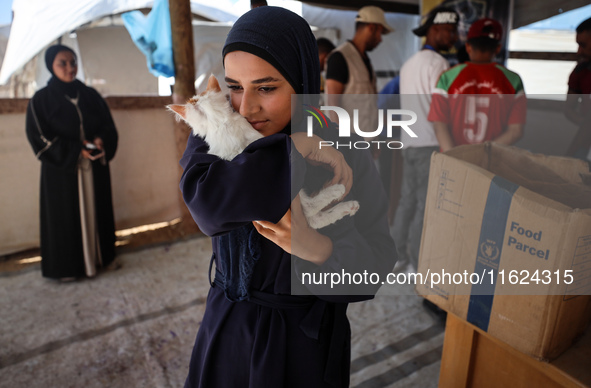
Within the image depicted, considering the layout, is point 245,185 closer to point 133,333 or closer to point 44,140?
point 133,333

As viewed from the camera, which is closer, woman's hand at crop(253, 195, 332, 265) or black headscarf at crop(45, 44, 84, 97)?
woman's hand at crop(253, 195, 332, 265)

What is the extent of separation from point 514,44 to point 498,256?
536 cm

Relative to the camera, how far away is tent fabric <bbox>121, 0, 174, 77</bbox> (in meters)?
3.87

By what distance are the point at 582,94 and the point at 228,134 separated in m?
3.81

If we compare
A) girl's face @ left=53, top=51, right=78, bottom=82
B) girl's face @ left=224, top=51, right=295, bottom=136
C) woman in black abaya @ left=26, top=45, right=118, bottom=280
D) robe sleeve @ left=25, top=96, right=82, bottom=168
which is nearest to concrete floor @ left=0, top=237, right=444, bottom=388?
woman in black abaya @ left=26, top=45, right=118, bottom=280

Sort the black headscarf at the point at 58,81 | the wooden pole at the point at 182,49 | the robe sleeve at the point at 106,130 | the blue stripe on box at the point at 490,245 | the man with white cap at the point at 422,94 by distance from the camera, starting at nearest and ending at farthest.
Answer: the blue stripe on box at the point at 490,245, the man with white cap at the point at 422,94, the black headscarf at the point at 58,81, the robe sleeve at the point at 106,130, the wooden pole at the point at 182,49

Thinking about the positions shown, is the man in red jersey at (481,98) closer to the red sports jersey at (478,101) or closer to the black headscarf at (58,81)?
the red sports jersey at (478,101)

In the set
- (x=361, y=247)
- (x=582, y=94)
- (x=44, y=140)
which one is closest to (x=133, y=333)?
(x=44, y=140)

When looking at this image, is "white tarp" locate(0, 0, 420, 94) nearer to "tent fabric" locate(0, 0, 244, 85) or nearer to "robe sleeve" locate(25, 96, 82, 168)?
"tent fabric" locate(0, 0, 244, 85)

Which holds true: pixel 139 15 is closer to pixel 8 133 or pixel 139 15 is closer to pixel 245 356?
pixel 8 133

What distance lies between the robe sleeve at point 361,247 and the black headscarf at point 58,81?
3.20m

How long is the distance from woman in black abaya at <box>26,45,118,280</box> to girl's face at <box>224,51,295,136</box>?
303 cm

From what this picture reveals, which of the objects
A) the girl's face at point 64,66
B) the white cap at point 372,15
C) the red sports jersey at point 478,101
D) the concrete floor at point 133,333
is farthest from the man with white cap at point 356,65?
the girl's face at point 64,66

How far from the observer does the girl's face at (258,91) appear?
919 mm
